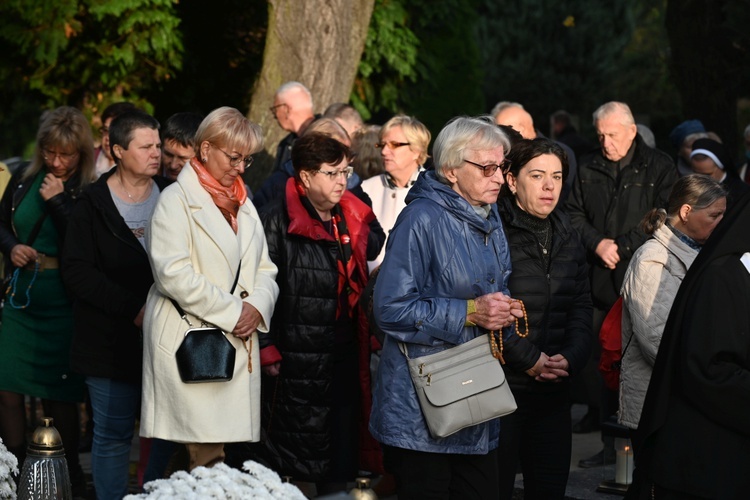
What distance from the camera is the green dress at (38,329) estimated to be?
24.2ft

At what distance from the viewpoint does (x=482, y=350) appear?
5336 millimetres

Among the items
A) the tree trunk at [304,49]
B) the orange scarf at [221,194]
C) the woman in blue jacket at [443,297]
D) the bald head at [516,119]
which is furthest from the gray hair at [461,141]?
the tree trunk at [304,49]

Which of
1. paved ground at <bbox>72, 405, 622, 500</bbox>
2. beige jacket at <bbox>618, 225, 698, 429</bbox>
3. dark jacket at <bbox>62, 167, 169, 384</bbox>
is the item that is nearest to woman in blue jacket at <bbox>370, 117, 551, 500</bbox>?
beige jacket at <bbox>618, 225, 698, 429</bbox>

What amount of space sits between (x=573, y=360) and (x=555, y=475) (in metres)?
0.54

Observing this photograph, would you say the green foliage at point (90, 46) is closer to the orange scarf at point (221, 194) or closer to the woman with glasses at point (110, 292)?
the woman with glasses at point (110, 292)

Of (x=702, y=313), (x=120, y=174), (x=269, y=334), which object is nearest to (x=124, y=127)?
(x=120, y=174)

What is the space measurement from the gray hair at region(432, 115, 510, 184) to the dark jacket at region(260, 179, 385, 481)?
4.07 ft

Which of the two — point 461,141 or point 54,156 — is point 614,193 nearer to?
point 461,141

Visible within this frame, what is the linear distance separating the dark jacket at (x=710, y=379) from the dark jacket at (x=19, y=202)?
3894 millimetres

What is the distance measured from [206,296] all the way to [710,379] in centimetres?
231

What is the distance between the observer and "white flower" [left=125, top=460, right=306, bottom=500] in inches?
153

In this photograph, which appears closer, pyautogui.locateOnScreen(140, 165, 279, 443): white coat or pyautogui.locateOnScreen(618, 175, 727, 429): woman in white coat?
pyautogui.locateOnScreen(140, 165, 279, 443): white coat

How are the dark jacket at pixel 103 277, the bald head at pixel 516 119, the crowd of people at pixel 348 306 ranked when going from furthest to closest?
the bald head at pixel 516 119, the dark jacket at pixel 103 277, the crowd of people at pixel 348 306

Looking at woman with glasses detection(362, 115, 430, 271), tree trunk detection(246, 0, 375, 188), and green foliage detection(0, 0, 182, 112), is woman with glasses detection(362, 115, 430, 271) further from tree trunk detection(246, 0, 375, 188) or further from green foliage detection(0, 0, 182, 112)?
green foliage detection(0, 0, 182, 112)
